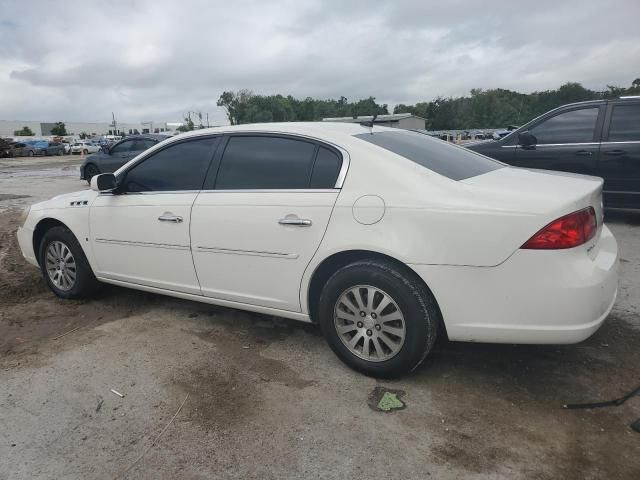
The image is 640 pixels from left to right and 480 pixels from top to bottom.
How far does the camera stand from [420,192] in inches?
109

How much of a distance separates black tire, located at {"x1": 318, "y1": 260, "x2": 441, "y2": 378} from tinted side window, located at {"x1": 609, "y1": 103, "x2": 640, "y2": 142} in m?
5.28

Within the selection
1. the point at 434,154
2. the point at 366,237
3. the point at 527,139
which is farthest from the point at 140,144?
the point at 366,237

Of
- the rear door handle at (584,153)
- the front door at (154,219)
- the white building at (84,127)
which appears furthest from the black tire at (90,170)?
the white building at (84,127)

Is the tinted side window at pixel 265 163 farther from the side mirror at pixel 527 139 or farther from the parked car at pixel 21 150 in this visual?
the parked car at pixel 21 150

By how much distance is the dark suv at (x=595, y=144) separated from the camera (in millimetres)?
6504

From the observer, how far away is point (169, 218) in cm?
366

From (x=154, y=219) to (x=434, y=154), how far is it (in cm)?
213

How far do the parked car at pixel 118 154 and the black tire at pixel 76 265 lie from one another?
10351 millimetres

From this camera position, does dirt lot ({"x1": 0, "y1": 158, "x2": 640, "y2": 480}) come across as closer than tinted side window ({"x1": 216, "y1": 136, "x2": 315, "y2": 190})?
Yes

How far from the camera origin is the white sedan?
2566mm

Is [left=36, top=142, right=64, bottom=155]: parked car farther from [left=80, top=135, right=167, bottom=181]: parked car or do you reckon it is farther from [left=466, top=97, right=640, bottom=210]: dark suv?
[left=466, top=97, right=640, bottom=210]: dark suv

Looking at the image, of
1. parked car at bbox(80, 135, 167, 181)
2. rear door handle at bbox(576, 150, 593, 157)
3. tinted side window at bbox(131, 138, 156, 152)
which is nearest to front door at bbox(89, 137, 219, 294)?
rear door handle at bbox(576, 150, 593, 157)

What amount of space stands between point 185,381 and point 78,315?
1.72 m

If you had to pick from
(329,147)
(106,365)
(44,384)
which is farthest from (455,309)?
(44,384)
